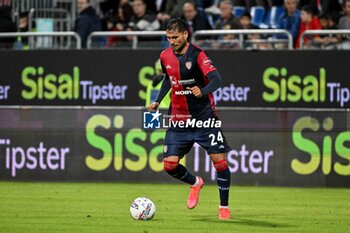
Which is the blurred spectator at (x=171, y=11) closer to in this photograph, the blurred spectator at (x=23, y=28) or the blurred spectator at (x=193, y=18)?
the blurred spectator at (x=193, y=18)

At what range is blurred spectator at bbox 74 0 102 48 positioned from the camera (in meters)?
21.9

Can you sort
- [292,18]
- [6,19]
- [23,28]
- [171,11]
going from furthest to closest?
1. [171,11]
2. [6,19]
3. [23,28]
4. [292,18]

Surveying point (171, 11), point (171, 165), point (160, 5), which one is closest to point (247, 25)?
point (171, 11)

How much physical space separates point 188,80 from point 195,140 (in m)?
0.77

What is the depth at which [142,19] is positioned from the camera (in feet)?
72.5

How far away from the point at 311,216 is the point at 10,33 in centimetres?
1048

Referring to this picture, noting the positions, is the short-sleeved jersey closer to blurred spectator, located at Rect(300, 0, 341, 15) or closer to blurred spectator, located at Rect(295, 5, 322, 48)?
blurred spectator, located at Rect(295, 5, 322, 48)

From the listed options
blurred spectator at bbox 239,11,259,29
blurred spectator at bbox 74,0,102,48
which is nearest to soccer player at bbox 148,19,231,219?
blurred spectator at bbox 239,11,259,29

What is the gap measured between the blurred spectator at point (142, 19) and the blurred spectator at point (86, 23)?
80cm

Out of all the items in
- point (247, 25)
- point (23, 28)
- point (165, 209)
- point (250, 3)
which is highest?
point (250, 3)

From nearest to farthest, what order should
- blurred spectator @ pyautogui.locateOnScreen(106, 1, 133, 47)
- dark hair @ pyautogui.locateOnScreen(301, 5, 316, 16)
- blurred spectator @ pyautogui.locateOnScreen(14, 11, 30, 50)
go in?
dark hair @ pyautogui.locateOnScreen(301, 5, 316, 16), blurred spectator @ pyautogui.locateOnScreen(14, 11, 30, 50), blurred spectator @ pyautogui.locateOnScreen(106, 1, 133, 47)

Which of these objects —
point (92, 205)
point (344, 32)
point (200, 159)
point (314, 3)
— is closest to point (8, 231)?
point (92, 205)

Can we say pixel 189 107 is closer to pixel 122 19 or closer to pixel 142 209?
pixel 142 209

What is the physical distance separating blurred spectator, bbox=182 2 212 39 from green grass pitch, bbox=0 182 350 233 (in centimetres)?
434
